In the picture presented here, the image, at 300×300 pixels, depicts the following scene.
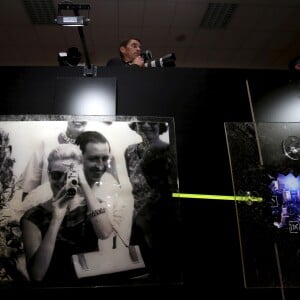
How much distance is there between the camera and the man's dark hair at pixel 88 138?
144 centimetres

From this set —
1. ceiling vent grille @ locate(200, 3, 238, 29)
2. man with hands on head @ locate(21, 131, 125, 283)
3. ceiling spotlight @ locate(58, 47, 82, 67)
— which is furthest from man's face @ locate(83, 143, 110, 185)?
ceiling vent grille @ locate(200, 3, 238, 29)

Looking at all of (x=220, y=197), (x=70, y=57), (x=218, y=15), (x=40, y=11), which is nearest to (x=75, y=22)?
(x=70, y=57)

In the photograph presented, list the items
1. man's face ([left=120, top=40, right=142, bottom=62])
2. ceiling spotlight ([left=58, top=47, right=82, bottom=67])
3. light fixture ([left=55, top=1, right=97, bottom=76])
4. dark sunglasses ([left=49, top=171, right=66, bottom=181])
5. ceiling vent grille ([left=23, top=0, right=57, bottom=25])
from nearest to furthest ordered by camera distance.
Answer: dark sunglasses ([left=49, top=171, right=66, bottom=181]) → light fixture ([left=55, top=1, right=97, bottom=76]) → ceiling spotlight ([left=58, top=47, right=82, bottom=67]) → man's face ([left=120, top=40, right=142, bottom=62]) → ceiling vent grille ([left=23, top=0, right=57, bottom=25])

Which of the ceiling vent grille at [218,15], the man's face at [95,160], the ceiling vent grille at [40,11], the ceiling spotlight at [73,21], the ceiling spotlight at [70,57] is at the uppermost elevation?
the ceiling vent grille at [40,11]

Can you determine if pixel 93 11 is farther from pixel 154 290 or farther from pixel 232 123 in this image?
pixel 154 290

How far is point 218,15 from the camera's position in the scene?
123 inches

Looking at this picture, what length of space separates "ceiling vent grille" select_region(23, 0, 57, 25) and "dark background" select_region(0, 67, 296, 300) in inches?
66.2

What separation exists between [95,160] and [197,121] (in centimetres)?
59

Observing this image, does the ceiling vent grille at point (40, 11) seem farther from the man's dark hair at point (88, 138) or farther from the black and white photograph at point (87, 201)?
the man's dark hair at point (88, 138)

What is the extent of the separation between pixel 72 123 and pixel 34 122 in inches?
7.7

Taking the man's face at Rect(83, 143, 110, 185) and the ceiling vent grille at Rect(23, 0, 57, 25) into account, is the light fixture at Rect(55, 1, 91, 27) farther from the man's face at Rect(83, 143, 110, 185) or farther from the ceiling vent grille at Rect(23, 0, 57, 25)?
the ceiling vent grille at Rect(23, 0, 57, 25)

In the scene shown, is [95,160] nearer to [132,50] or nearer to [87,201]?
[87,201]

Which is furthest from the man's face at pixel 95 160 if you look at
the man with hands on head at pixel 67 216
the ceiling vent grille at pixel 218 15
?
the ceiling vent grille at pixel 218 15

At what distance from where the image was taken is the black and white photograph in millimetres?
1289
